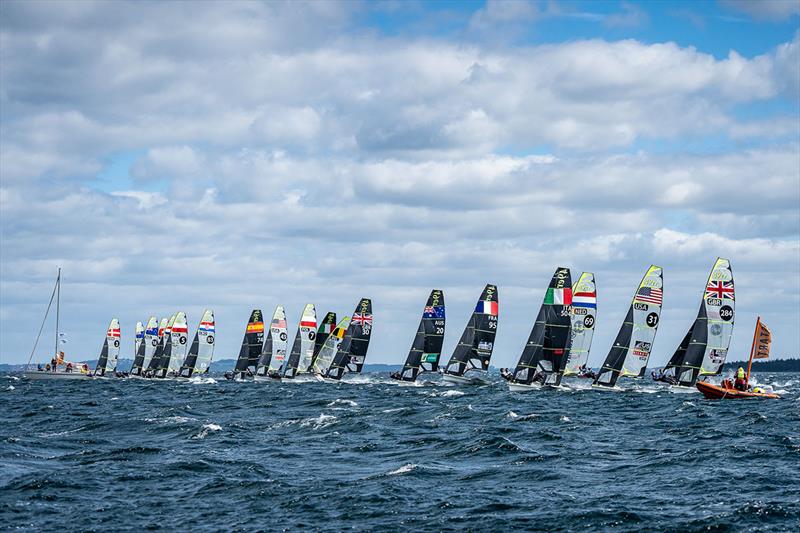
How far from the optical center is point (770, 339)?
67125 millimetres

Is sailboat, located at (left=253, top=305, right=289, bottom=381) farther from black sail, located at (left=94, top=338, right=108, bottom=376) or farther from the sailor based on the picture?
the sailor

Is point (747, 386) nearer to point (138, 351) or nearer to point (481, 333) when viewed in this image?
point (481, 333)

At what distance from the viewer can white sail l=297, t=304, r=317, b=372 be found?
114 meters

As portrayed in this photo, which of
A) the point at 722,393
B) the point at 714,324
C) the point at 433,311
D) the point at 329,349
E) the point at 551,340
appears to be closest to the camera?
the point at 722,393

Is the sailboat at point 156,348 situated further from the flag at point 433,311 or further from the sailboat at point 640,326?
the sailboat at point 640,326

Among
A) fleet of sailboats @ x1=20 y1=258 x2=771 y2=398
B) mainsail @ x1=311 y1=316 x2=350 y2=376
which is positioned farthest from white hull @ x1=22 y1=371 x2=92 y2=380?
mainsail @ x1=311 y1=316 x2=350 y2=376

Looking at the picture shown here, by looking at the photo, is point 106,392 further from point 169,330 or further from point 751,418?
point 751,418

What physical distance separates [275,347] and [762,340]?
65583 millimetres

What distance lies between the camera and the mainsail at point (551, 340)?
81250 mm

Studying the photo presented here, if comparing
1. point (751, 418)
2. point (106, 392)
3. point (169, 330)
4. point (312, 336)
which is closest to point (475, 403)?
point (751, 418)

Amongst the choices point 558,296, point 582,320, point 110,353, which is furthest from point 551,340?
point 110,353

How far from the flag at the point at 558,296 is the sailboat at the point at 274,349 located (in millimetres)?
44614

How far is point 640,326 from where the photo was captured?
260 feet

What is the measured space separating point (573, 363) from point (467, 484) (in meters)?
55.9
